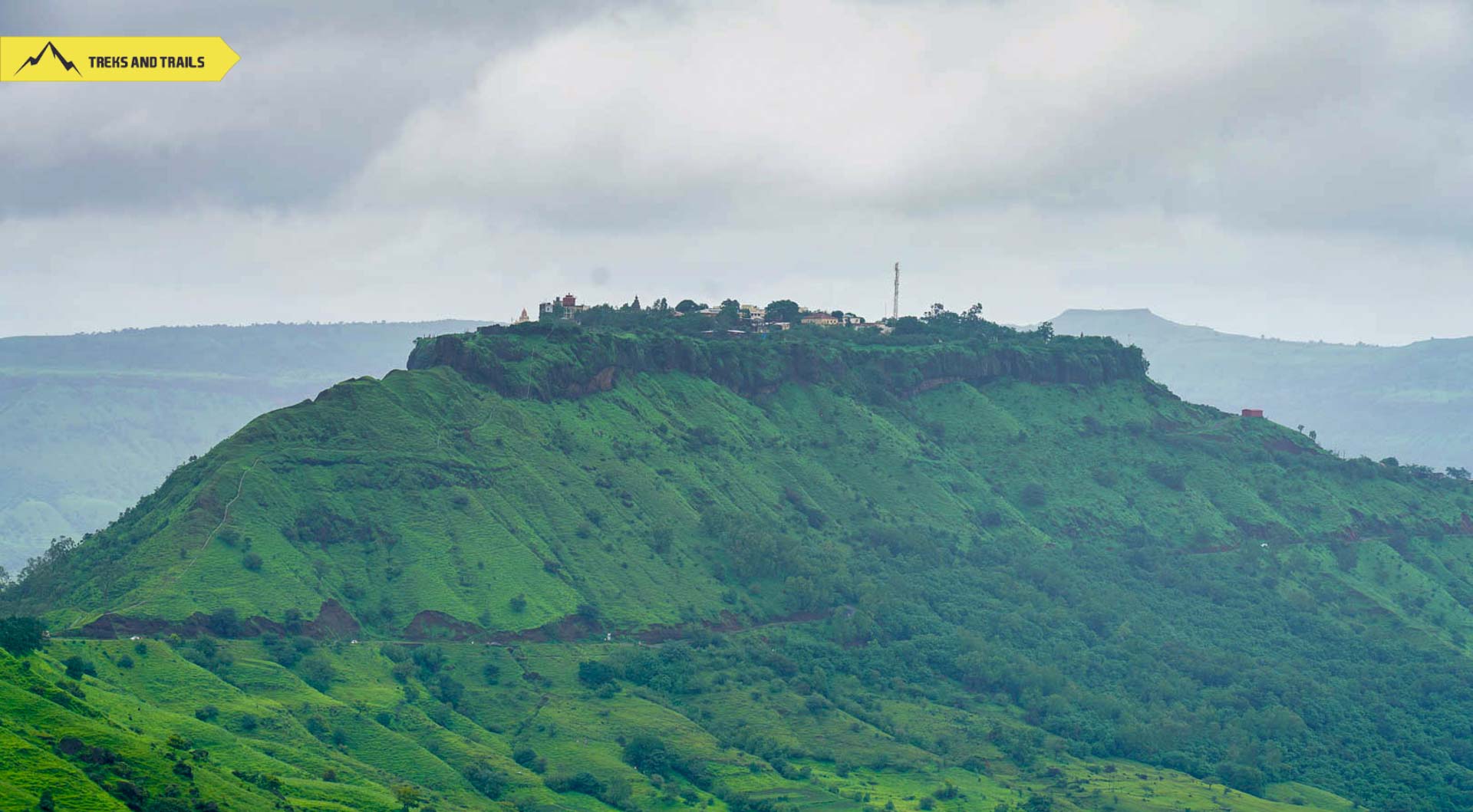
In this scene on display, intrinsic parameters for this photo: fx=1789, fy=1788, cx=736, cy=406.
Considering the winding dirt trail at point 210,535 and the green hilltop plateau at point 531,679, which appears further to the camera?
the winding dirt trail at point 210,535

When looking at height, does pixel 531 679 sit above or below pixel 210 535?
below

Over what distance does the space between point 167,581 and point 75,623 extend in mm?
10003

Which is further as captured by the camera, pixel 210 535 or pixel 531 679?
pixel 210 535

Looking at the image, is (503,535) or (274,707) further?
(503,535)

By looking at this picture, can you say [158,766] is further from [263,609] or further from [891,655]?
[891,655]

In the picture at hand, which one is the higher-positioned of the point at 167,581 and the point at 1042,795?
the point at 167,581

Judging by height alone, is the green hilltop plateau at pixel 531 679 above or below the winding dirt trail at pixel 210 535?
below

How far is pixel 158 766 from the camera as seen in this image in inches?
4259

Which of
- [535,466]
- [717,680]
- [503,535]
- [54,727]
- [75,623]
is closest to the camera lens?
[54,727]

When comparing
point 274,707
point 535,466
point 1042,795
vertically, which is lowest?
point 1042,795

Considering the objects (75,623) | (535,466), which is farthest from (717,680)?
(75,623)

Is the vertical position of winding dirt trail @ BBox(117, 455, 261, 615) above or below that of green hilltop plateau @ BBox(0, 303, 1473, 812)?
above

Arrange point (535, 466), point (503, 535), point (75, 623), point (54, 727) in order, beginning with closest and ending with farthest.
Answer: point (54, 727), point (75, 623), point (503, 535), point (535, 466)

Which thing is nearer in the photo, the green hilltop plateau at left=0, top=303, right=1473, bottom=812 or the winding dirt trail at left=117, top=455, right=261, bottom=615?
the green hilltop plateau at left=0, top=303, right=1473, bottom=812
